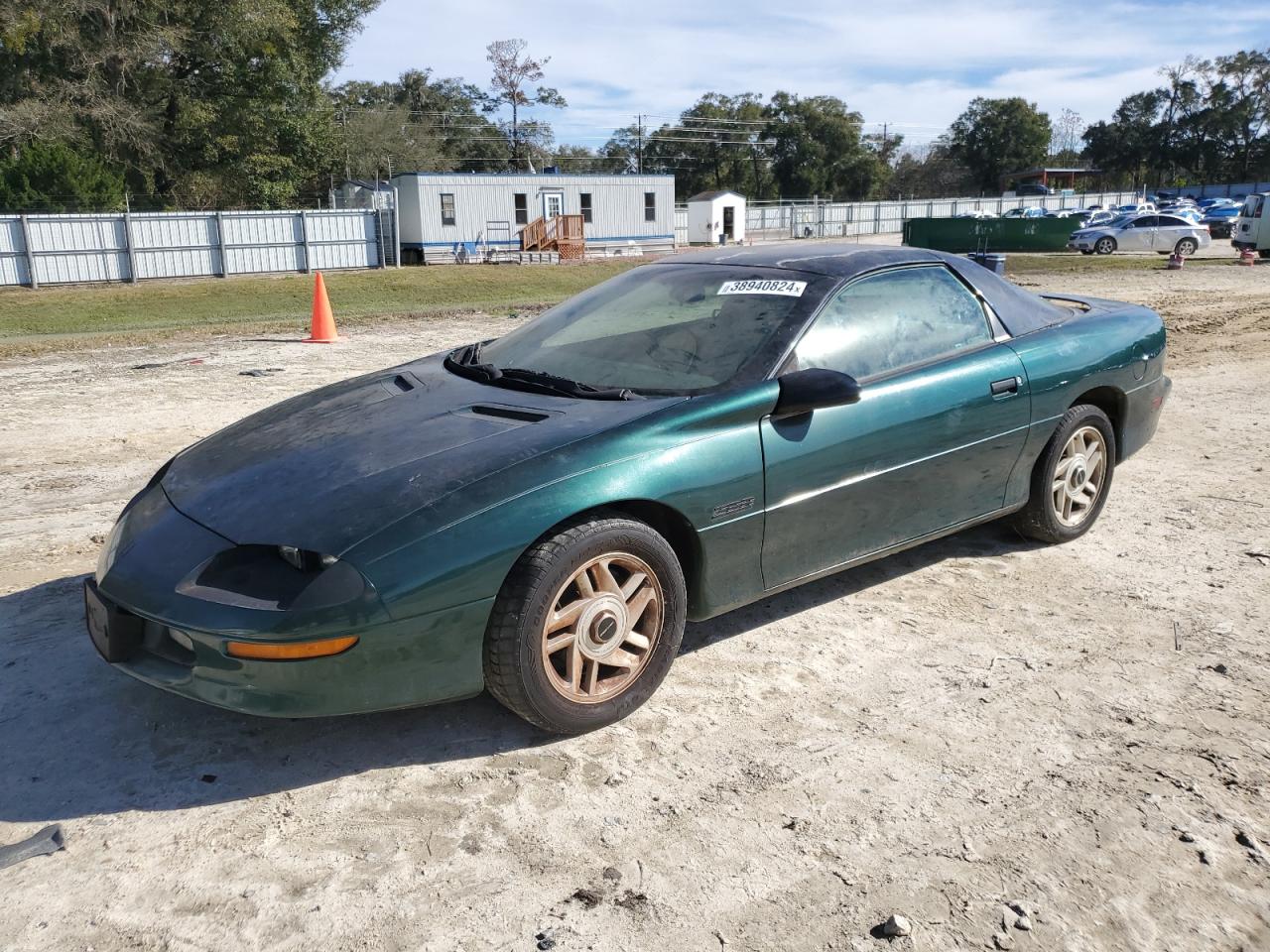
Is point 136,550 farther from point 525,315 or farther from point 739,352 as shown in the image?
point 525,315

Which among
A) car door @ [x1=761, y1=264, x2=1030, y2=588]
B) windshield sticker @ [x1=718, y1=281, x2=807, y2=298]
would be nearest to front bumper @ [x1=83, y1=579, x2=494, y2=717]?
car door @ [x1=761, y1=264, x2=1030, y2=588]

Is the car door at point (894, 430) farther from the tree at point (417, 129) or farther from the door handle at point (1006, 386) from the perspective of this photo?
the tree at point (417, 129)

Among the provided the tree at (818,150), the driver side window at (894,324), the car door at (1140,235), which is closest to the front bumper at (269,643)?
the driver side window at (894,324)

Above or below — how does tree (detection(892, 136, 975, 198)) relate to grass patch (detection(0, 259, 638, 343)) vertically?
above

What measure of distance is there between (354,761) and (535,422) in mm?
1221

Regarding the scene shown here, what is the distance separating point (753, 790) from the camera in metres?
2.93

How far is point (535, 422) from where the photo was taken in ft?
11.2

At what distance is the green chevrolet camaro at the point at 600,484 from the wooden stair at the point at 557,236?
35530 millimetres

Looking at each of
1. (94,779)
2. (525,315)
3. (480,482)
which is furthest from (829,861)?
(525,315)

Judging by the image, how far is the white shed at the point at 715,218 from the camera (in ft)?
169

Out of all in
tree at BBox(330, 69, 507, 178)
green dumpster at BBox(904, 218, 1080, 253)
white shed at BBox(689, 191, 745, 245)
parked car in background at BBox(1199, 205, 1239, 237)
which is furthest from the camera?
tree at BBox(330, 69, 507, 178)

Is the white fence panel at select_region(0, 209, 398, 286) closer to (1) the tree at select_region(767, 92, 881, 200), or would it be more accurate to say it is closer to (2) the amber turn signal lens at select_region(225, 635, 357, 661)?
(2) the amber turn signal lens at select_region(225, 635, 357, 661)

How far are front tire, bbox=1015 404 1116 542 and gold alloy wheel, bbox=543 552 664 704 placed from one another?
2.31 metres

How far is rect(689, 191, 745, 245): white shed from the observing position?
51406 millimetres
